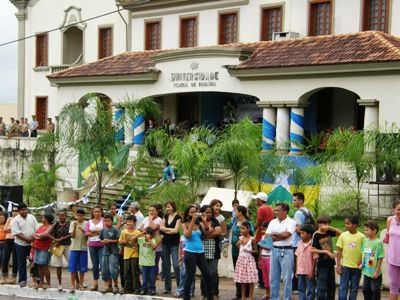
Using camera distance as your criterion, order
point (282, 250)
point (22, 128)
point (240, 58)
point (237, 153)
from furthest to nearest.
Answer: point (22, 128) → point (240, 58) → point (237, 153) → point (282, 250)

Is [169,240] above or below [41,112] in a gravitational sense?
below

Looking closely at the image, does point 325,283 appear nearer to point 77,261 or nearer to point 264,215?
point 264,215

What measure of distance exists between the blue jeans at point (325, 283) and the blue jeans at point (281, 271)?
0.57m

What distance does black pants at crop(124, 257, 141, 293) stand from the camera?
16.8 meters

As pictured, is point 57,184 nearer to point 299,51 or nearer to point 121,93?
point 121,93

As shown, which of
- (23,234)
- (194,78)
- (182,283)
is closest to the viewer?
(182,283)

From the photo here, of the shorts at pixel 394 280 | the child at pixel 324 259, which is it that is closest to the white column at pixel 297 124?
the child at pixel 324 259

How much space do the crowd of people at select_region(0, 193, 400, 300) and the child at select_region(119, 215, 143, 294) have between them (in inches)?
0.7

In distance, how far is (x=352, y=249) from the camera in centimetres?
1419

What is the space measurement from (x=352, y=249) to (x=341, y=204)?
871 cm

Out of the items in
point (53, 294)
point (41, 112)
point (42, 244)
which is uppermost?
point (41, 112)

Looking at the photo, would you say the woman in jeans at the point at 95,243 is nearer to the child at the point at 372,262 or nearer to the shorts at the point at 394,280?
the child at the point at 372,262

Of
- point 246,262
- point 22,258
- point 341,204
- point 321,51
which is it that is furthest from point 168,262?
point 321,51

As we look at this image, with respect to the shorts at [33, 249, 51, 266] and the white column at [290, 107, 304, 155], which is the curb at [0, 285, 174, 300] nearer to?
the shorts at [33, 249, 51, 266]
